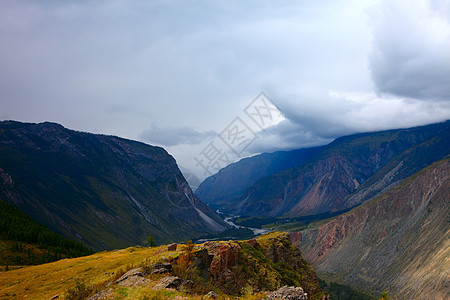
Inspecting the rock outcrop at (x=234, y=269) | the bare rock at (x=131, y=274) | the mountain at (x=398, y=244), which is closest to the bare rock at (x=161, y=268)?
the bare rock at (x=131, y=274)

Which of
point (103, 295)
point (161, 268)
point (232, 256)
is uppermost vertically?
point (103, 295)

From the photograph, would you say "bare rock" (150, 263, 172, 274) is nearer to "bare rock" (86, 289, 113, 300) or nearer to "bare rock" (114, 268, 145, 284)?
"bare rock" (114, 268, 145, 284)

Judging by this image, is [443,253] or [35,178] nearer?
[443,253]

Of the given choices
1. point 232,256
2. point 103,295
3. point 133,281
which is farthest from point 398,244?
point 103,295

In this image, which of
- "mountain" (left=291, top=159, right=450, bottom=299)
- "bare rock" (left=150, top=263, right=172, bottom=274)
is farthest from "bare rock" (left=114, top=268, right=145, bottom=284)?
"mountain" (left=291, top=159, right=450, bottom=299)

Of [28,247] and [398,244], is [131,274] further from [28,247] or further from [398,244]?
[398,244]

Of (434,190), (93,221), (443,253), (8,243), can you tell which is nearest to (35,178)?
(93,221)

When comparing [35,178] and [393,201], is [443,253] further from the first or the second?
[35,178]
